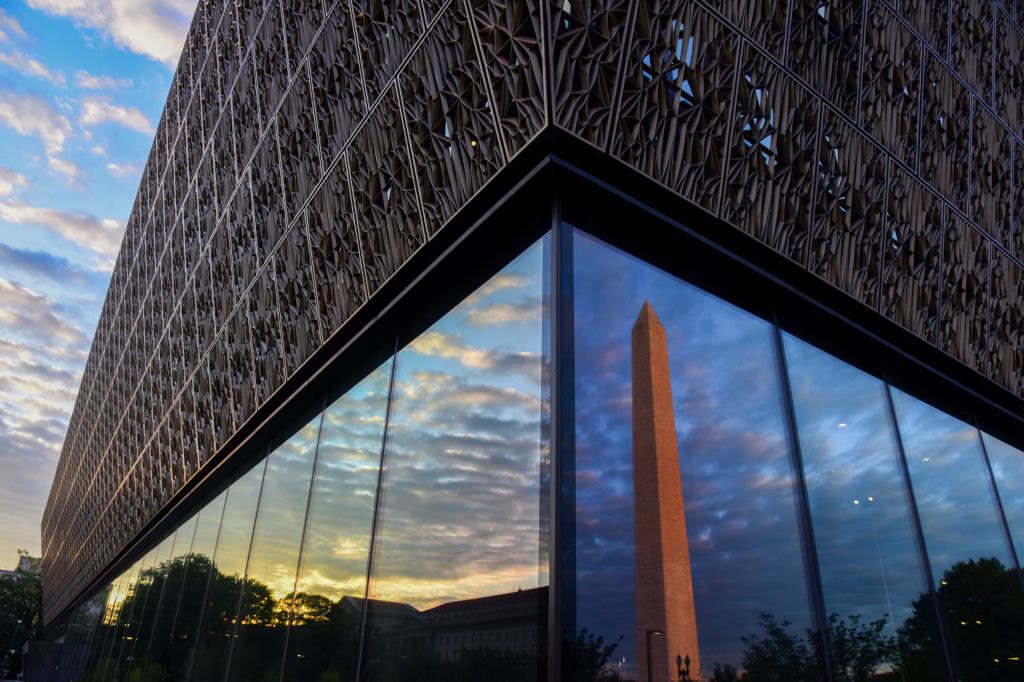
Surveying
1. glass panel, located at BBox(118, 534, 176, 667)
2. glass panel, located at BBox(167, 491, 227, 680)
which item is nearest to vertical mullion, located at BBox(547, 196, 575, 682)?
glass panel, located at BBox(167, 491, 227, 680)

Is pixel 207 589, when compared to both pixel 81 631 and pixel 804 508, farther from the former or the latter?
pixel 81 631

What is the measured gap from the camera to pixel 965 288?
12.2 m

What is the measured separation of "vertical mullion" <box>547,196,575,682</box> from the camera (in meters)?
6.37

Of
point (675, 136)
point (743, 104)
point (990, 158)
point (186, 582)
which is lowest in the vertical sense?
point (186, 582)

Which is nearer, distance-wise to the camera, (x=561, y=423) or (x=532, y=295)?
(x=561, y=423)

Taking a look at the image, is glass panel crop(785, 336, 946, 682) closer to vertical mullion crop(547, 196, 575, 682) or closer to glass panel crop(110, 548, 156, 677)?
vertical mullion crop(547, 196, 575, 682)

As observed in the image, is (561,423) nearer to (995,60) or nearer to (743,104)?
(743,104)

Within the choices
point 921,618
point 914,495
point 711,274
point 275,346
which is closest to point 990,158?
point 914,495

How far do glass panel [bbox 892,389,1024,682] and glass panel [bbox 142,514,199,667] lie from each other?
1713 cm

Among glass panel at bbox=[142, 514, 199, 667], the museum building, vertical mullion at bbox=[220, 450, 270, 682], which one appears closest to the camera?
the museum building

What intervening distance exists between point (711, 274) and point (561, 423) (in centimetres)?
345

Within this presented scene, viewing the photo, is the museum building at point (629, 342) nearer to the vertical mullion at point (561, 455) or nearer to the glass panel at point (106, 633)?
the vertical mullion at point (561, 455)

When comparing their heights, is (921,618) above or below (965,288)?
below

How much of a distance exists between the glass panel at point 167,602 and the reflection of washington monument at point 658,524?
15.8 m
